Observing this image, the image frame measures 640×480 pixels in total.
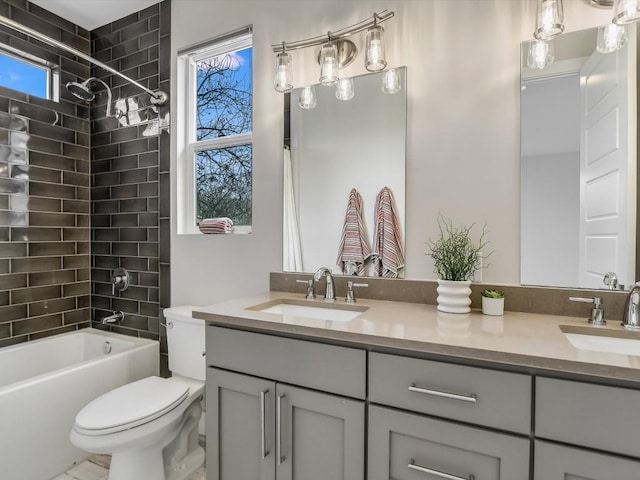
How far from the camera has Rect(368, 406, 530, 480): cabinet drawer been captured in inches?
35.4

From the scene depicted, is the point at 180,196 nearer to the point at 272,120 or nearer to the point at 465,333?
the point at 272,120

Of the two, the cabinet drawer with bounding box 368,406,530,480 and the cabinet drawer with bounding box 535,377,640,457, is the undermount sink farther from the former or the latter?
the cabinet drawer with bounding box 368,406,530,480

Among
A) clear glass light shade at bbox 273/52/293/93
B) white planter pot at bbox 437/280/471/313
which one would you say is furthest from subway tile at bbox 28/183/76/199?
white planter pot at bbox 437/280/471/313

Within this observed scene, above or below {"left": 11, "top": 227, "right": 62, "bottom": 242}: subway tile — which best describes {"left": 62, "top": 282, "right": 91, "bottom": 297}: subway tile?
below

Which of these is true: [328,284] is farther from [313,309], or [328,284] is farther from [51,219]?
[51,219]

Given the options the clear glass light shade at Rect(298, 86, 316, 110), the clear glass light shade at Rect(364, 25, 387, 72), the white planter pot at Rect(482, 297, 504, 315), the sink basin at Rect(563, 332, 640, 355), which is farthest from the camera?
the clear glass light shade at Rect(298, 86, 316, 110)

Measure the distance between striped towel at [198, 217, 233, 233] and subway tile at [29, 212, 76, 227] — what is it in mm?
1122

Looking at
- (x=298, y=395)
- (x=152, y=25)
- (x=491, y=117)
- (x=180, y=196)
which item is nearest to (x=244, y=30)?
(x=152, y=25)

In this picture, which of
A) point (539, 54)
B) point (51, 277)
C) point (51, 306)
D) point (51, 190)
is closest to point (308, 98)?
point (539, 54)

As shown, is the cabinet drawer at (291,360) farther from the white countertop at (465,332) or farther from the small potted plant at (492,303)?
the small potted plant at (492,303)

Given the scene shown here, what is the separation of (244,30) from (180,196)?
104cm

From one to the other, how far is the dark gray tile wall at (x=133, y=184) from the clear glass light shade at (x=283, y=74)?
93cm

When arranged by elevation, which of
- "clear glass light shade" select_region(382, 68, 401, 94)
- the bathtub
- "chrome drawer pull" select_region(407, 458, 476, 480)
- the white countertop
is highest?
"clear glass light shade" select_region(382, 68, 401, 94)

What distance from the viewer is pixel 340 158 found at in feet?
5.71
